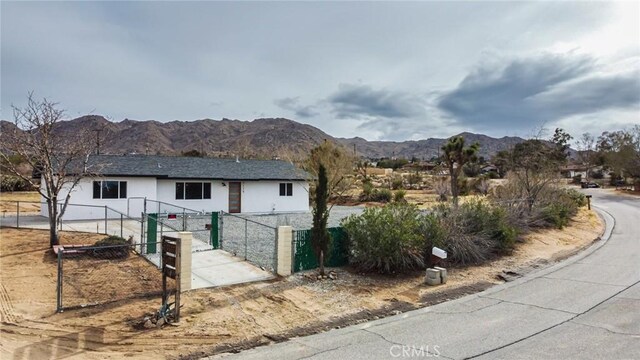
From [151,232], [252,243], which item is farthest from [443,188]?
[151,232]

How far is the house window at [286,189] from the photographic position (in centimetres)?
3056

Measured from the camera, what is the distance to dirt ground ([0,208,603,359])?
23.8ft

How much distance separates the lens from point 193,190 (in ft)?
90.4

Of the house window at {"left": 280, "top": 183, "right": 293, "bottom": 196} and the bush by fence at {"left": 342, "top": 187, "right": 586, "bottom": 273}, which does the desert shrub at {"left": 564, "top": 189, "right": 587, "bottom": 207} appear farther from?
the house window at {"left": 280, "top": 183, "right": 293, "bottom": 196}

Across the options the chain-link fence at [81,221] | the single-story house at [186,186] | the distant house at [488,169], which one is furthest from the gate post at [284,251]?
the distant house at [488,169]

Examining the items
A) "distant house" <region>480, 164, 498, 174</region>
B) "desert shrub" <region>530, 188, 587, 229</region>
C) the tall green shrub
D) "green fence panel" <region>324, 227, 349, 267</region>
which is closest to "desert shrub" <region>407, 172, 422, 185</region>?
"distant house" <region>480, 164, 498, 174</region>

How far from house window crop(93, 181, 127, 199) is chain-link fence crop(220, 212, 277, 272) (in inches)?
262

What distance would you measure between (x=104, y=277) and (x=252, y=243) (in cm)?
629

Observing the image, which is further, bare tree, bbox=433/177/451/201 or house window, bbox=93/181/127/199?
bare tree, bbox=433/177/451/201

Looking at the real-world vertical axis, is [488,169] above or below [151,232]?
above

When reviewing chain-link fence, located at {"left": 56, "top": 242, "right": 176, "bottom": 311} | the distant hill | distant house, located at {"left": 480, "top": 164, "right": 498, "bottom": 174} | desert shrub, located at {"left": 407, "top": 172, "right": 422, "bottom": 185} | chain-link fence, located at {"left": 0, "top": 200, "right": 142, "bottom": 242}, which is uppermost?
the distant hill

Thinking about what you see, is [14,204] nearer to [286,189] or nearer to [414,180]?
[286,189]

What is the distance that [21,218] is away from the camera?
23203mm

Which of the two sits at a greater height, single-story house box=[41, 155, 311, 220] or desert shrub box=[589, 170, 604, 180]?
desert shrub box=[589, 170, 604, 180]
